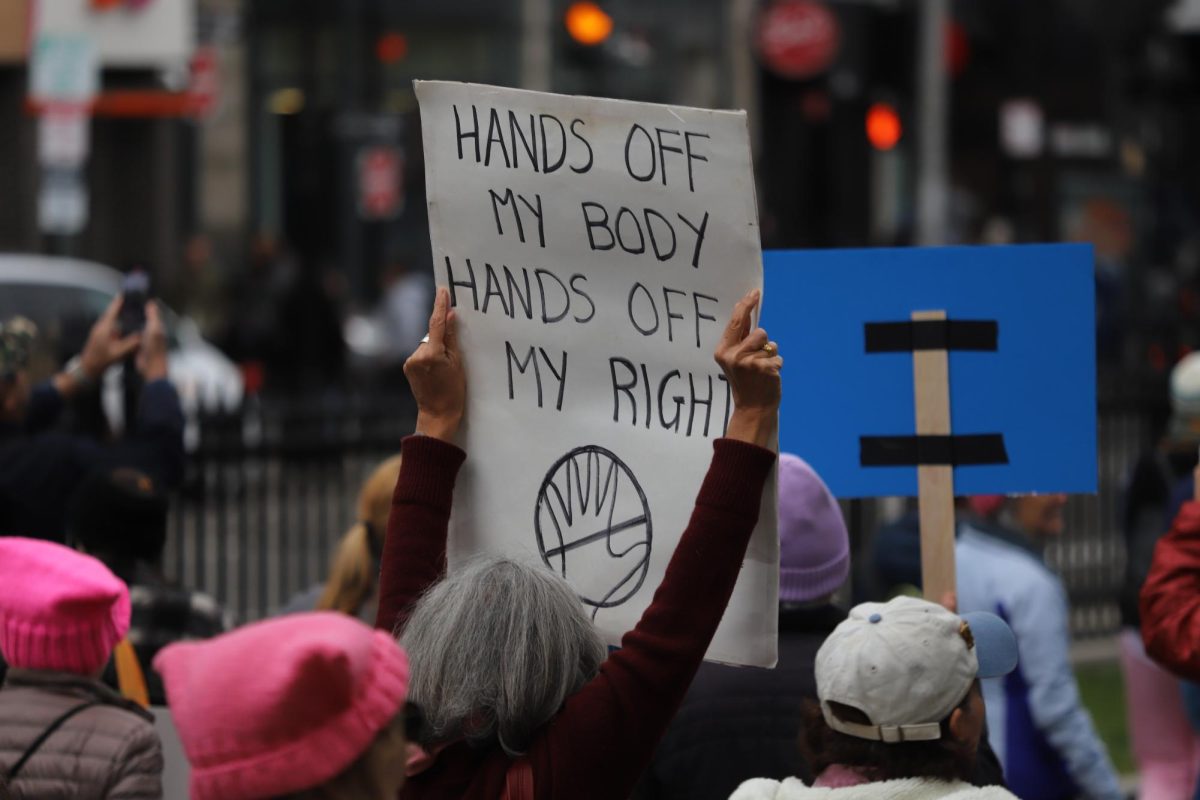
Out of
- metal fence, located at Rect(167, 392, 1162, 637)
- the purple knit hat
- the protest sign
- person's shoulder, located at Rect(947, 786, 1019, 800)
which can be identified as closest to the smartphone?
the protest sign

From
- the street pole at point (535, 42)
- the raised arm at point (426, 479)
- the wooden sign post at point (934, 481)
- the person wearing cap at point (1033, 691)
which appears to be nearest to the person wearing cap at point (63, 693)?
the raised arm at point (426, 479)

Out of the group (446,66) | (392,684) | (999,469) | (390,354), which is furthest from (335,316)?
(392,684)

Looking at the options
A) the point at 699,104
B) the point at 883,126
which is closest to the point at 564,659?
the point at 883,126

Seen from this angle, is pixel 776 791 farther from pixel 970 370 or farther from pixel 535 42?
pixel 535 42

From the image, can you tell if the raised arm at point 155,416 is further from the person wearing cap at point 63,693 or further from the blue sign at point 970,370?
the blue sign at point 970,370

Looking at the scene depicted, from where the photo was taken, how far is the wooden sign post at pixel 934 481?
4082mm

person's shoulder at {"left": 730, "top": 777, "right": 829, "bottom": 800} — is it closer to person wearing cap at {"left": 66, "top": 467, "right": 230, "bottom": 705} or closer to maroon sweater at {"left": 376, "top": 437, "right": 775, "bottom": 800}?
maroon sweater at {"left": 376, "top": 437, "right": 775, "bottom": 800}

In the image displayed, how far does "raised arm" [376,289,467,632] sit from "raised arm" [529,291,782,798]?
1.50 ft

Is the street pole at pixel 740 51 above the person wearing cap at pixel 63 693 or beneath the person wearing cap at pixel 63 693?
above

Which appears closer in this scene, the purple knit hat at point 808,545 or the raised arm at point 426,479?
the raised arm at point 426,479

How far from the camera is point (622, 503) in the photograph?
3.50 metres

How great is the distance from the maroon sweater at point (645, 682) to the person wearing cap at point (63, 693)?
28.7 inches

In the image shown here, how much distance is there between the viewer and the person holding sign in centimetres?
300

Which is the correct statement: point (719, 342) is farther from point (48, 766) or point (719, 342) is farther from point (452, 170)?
point (48, 766)
